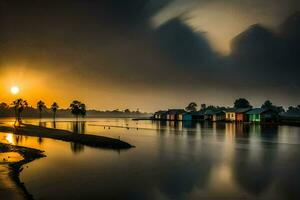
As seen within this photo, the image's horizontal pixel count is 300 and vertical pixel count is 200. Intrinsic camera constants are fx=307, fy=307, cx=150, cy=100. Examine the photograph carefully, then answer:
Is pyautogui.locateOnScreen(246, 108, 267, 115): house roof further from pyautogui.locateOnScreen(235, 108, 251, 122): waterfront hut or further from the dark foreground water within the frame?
the dark foreground water

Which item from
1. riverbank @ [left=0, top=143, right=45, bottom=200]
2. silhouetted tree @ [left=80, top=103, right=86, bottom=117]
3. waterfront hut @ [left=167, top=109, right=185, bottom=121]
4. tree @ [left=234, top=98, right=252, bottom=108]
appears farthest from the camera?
tree @ [left=234, top=98, right=252, bottom=108]

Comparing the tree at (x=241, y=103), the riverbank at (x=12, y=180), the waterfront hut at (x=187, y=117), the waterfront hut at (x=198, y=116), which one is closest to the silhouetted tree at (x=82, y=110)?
the waterfront hut at (x=187, y=117)

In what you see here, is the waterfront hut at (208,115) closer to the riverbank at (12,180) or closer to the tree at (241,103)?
the tree at (241,103)

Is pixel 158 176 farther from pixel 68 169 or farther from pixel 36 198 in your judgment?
pixel 36 198

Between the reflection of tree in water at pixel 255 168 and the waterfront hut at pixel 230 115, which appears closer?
the reflection of tree in water at pixel 255 168

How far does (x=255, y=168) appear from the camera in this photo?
117 feet

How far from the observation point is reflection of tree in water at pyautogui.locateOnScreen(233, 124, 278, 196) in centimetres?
2788

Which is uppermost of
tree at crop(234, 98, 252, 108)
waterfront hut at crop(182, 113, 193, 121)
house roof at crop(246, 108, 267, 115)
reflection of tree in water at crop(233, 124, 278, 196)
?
tree at crop(234, 98, 252, 108)

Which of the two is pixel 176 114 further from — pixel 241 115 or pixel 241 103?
pixel 241 115

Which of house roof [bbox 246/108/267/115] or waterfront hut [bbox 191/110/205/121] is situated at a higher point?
house roof [bbox 246/108/267/115]

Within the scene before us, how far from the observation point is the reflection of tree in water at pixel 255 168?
27875 millimetres

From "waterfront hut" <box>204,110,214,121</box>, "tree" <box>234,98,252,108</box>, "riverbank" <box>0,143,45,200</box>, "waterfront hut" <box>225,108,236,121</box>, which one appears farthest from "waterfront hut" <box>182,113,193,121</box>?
"riverbank" <box>0,143,45,200</box>

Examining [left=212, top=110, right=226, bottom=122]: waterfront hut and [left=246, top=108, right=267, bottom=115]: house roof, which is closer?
[left=246, top=108, right=267, bottom=115]: house roof

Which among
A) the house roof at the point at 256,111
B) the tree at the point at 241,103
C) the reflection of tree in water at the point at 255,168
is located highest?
the tree at the point at 241,103
